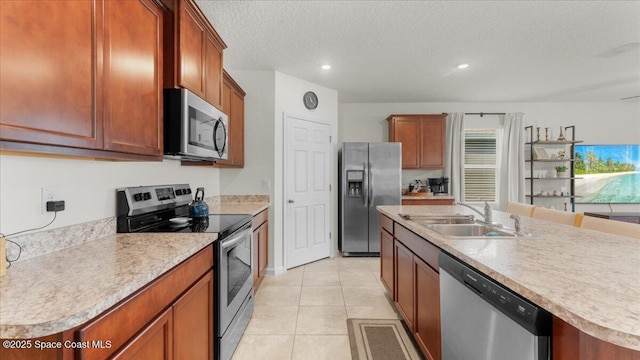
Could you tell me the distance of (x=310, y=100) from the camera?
397cm

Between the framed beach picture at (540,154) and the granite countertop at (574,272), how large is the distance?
13.5 ft

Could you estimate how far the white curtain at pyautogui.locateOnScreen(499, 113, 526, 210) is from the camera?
16.0 feet

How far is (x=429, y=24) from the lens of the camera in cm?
250

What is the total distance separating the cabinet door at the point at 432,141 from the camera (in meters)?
4.81

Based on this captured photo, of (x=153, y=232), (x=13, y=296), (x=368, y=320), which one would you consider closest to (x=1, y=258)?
(x=13, y=296)

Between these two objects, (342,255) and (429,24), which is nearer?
(429,24)

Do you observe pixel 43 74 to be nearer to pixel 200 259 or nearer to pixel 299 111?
pixel 200 259

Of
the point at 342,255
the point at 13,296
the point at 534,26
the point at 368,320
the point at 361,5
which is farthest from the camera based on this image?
the point at 342,255

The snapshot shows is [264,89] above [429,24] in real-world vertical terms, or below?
below

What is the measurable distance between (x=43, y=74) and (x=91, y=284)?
0.71 m

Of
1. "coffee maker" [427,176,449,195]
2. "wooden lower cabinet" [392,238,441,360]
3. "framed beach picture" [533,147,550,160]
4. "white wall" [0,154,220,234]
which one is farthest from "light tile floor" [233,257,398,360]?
"framed beach picture" [533,147,550,160]

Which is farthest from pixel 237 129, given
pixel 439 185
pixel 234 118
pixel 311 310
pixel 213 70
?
pixel 439 185

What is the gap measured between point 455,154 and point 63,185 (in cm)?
507

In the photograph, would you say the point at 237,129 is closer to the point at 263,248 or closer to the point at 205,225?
the point at 263,248
